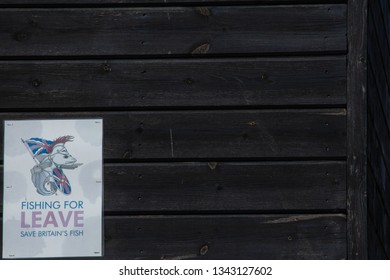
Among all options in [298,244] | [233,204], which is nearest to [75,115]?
[233,204]

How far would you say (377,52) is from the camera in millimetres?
7594

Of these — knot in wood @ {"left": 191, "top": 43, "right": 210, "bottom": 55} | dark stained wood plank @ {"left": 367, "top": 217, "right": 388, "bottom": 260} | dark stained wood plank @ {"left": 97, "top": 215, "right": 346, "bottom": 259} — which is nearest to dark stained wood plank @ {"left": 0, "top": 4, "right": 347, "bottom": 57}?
knot in wood @ {"left": 191, "top": 43, "right": 210, "bottom": 55}

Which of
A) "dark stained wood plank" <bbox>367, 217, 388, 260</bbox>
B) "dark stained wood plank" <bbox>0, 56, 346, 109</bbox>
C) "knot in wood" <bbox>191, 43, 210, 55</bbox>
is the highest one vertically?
"knot in wood" <bbox>191, 43, 210, 55</bbox>

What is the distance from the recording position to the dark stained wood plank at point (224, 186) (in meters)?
6.01

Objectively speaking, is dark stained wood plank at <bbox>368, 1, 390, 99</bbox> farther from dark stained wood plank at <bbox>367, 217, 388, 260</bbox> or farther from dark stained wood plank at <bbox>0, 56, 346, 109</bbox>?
dark stained wood plank at <bbox>367, 217, 388, 260</bbox>

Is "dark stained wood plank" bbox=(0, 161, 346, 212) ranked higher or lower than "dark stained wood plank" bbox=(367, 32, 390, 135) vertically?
lower

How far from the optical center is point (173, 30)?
6.11 meters

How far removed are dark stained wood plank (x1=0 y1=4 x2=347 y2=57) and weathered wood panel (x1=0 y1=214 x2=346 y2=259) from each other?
989 mm

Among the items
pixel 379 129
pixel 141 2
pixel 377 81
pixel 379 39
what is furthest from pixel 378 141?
pixel 141 2

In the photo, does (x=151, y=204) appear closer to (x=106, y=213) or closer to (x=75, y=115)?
(x=106, y=213)

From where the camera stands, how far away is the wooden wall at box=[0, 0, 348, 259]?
6012mm

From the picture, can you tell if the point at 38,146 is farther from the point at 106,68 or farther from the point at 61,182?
the point at 106,68

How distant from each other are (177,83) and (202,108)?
0.68 feet

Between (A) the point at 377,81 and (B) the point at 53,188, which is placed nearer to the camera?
(B) the point at 53,188
